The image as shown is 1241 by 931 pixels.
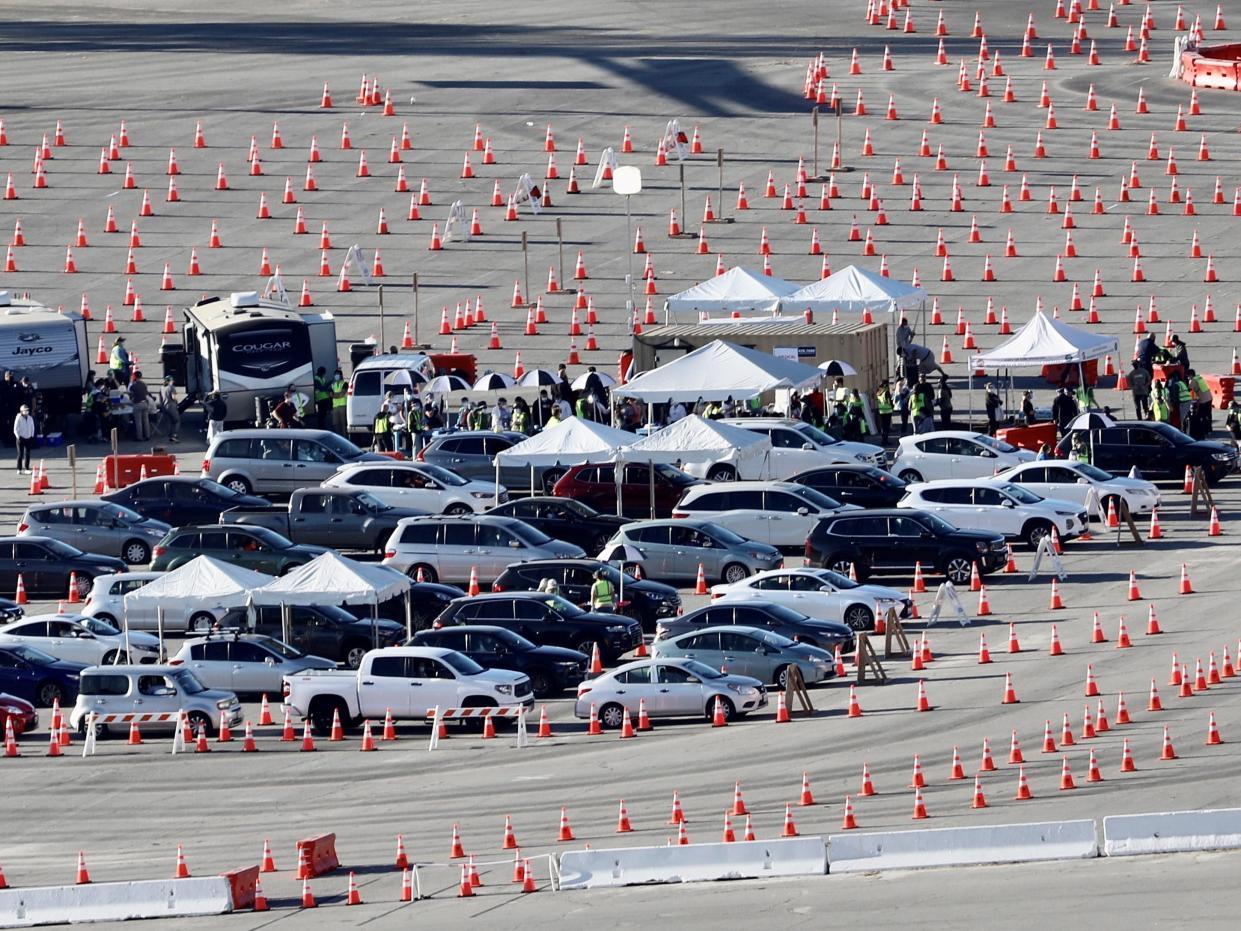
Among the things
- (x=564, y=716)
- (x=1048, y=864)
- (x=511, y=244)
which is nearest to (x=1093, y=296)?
(x=511, y=244)

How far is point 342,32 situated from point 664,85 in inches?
525

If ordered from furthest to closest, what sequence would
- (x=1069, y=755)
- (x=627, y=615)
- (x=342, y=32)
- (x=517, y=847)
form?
(x=342, y=32) → (x=627, y=615) → (x=1069, y=755) → (x=517, y=847)

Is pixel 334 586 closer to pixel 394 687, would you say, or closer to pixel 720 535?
pixel 394 687

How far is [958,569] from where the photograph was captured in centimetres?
4222

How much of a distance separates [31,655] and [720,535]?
1044cm

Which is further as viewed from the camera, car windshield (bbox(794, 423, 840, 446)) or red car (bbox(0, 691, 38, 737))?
car windshield (bbox(794, 423, 840, 446))

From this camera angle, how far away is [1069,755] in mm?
31719

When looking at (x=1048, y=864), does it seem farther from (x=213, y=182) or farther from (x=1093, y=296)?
(x=213, y=182)

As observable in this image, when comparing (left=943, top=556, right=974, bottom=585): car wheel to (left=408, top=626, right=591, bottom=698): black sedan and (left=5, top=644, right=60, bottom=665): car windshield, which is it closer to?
(left=408, top=626, right=591, bottom=698): black sedan

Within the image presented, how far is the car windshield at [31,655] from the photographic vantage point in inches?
1513

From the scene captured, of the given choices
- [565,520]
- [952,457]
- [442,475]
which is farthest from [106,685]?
[952,457]

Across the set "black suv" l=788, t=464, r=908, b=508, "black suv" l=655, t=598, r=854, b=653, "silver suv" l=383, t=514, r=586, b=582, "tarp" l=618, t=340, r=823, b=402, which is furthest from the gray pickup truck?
"black suv" l=655, t=598, r=854, b=653

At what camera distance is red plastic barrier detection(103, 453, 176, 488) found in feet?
163

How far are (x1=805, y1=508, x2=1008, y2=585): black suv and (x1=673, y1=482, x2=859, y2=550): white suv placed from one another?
67.2 inches
